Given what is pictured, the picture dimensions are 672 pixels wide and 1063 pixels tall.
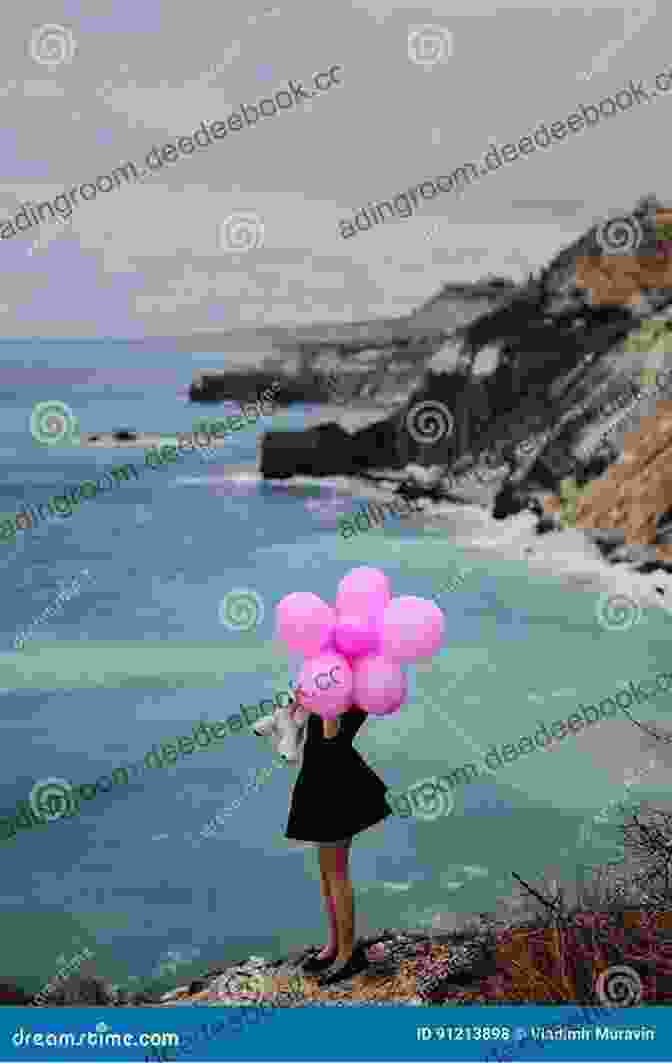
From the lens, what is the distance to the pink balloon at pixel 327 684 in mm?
3096

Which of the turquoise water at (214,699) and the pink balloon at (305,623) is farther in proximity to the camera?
the turquoise water at (214,699)

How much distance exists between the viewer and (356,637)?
3.15m

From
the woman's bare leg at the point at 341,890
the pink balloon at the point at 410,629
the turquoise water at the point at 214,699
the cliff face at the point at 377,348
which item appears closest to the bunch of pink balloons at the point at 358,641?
the pink balloon at the point at 410,629

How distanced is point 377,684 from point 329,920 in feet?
2.13

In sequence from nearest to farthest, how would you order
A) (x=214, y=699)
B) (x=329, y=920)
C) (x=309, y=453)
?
(x=329, y=920)
(x=214, y=699)
(x=309, y=453)

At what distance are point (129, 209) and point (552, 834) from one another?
191 centimetres

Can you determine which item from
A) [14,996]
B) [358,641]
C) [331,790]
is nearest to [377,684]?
[358,641]

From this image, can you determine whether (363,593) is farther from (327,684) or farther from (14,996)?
(14,996)

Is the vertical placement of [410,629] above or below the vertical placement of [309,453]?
below

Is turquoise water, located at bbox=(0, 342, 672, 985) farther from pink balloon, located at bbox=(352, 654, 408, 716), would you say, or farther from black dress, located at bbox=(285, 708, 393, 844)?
pink balloon, located at bbox=(352, 654, 408, 716)

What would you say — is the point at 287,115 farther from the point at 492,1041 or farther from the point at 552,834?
the point at 492,1041

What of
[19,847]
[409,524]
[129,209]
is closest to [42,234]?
[129,209]

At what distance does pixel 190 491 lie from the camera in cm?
371

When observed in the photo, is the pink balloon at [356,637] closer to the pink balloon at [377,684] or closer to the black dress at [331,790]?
the pink balloon at [377,684]
